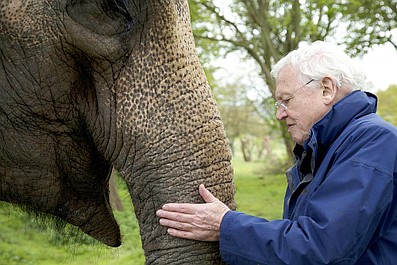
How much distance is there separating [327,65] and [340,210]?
73 cm

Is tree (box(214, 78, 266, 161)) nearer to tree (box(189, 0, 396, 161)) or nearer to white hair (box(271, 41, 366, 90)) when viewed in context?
tree (box(189, 0, 396, 161))

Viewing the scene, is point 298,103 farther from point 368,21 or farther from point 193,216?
point 368,21

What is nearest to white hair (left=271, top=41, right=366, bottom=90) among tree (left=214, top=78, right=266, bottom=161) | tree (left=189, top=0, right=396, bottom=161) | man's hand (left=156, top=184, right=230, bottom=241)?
man's hand (left=156, top=184, right=230, bottom=241)

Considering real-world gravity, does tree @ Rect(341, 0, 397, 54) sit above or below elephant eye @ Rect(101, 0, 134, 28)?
below

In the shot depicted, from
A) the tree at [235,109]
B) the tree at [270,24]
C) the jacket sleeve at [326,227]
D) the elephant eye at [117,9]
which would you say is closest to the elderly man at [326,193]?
the jacket sleeve at [326,227]

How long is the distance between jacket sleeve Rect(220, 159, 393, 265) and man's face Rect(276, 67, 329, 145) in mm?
381

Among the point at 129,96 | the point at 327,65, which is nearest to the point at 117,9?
the point at 129,96

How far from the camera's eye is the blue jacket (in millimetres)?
2482

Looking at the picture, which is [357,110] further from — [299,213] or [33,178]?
Answer: [33,178]

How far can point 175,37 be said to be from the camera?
2707mm

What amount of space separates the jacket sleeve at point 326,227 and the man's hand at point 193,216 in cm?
5

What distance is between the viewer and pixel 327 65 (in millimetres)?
2912

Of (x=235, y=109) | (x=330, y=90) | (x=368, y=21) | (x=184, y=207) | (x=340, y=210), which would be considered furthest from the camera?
(x=235, y=109)

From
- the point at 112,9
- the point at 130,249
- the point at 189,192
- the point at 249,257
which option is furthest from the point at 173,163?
the point at 130,249
